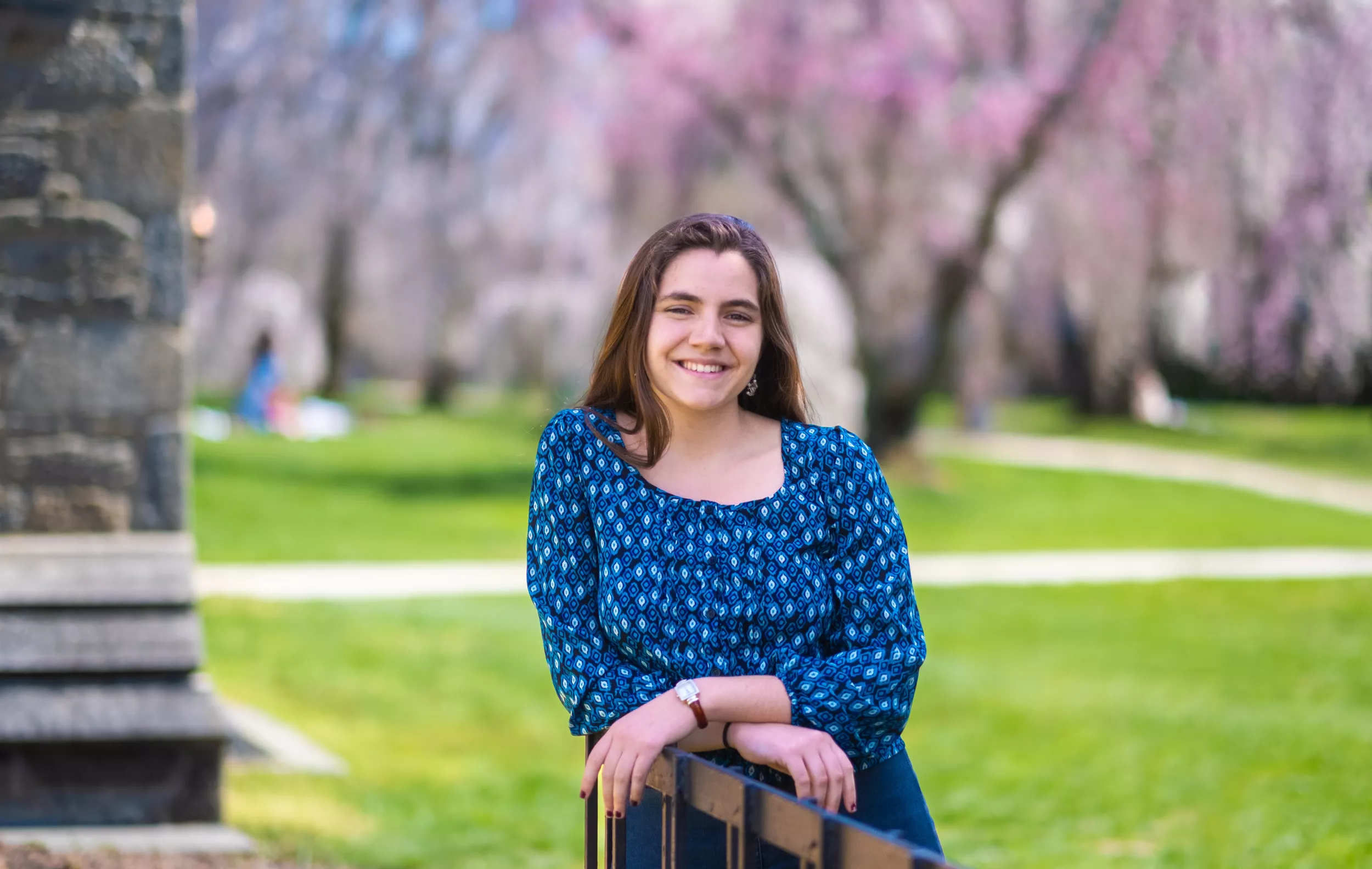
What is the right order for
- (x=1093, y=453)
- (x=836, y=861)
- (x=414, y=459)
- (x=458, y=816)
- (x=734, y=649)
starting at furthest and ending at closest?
(x=1093, y=453), (x=414, y=459), (x=458, y=816), (x=734, y=649), (x=836, y=861)

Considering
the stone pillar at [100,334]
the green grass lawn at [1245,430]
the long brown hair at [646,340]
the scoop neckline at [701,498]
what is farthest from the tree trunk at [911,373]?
the scoop neckline at [701,498]

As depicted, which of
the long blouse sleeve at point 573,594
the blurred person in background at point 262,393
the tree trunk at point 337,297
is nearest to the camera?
the long blouse sleeve at point 573,594

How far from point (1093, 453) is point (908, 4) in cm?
994

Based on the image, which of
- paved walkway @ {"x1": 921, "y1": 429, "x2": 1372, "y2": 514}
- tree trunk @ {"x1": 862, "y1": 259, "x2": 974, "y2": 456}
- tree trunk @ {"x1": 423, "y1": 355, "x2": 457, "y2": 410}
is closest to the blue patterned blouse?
tree trunk @ {"x1": 862, "y1": 259, "x2": 974, "y2": 456}

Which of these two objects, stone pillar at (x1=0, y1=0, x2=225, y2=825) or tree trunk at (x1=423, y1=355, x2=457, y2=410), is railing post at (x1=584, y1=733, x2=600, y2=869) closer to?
stone pillar at (x1=0, y1=0, x2=225, y2=825)

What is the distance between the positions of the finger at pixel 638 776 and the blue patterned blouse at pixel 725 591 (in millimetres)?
99

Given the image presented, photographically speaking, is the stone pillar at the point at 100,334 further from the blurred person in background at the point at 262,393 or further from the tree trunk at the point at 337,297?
the tree trunk at the point at 337,297

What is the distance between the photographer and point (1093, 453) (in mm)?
23469

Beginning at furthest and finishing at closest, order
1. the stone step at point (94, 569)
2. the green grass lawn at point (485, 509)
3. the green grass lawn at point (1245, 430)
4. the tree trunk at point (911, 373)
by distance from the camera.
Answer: the green grass lawn at point (1245, 430) → the tree trunk at point (911, 373) → the green grass lawn at point (485, 509) → the stone step at point (94, 569)

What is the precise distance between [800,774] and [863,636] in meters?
0.23

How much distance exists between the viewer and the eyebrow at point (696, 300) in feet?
7.52

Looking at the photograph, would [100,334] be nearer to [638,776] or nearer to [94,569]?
[94,569]

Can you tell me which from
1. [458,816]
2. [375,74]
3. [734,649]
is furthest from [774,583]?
[375,74]

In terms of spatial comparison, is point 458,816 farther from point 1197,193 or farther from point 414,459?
point 414,459
